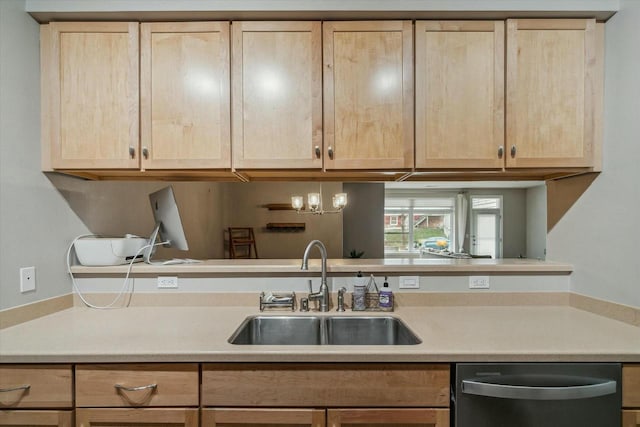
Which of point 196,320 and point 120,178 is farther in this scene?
point 120,178

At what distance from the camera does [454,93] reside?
160 cm

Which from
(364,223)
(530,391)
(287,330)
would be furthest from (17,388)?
(364,223)

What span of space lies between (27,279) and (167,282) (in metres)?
0.58

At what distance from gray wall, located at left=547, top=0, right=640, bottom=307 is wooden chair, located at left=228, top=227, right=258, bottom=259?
185 inches

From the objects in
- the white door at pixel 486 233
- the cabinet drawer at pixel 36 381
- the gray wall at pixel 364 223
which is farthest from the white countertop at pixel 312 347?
the white door at pixel 486 233

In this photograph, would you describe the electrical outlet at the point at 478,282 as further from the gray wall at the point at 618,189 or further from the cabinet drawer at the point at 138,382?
the cabinet drawer at the point at 138,382

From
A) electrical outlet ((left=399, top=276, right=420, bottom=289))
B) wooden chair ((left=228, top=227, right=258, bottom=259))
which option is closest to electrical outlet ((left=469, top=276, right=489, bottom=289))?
electrical outlet ((left=399, top=276, right=420, bottom=289))

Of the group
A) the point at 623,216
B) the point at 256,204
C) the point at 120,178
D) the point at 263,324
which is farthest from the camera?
the point at 256,204

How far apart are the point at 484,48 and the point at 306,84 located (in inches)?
33.4

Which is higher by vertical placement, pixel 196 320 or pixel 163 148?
pixel 163 148

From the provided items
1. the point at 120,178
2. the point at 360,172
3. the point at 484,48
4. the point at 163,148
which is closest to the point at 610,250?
the point at 484,48

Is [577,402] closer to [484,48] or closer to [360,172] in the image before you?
[360,172]

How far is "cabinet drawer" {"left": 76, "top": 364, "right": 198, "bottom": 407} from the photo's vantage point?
1.22 metres

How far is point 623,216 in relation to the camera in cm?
153
